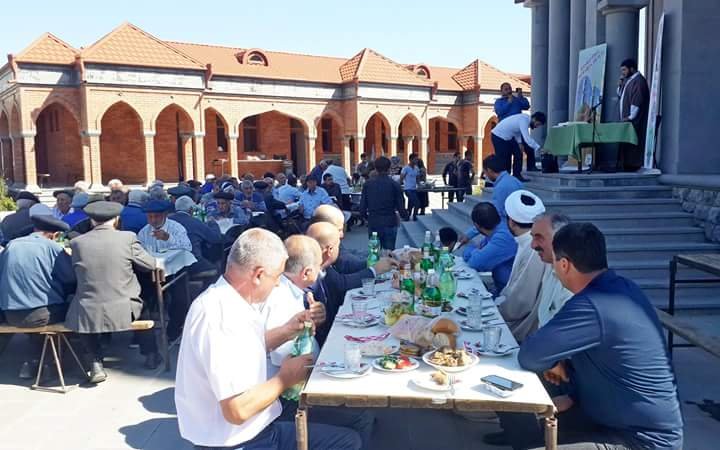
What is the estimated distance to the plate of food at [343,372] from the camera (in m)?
2.70

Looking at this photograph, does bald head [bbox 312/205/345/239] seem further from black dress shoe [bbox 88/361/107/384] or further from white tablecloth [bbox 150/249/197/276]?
black dress shoe [bbox 88/361/107/384]

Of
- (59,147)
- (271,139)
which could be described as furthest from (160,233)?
(271,139)

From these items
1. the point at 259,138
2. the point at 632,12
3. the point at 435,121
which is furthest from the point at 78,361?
the point at 435,121

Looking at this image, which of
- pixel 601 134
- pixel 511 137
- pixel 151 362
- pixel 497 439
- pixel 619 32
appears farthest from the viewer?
pixel 619 32

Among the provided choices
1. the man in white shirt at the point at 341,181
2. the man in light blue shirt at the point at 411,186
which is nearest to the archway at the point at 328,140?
the man in light blue shirt at the point at 411,186

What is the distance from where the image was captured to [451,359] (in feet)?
9.18

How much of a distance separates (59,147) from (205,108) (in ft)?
22.4

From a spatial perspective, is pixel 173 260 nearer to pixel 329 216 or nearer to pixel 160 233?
pixel 160 233

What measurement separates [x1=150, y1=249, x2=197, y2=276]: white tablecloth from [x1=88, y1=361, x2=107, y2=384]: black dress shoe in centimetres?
102

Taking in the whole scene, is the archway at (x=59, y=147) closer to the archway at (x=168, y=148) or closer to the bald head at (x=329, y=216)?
the archway at (x=168, y=148)

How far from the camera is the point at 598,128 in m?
8.91

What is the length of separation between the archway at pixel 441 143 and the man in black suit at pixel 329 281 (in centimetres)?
2891

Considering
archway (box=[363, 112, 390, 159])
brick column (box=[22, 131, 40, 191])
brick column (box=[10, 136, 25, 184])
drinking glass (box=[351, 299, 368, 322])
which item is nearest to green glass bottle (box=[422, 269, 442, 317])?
drinking glass (box=[351, 299, 368, 322])

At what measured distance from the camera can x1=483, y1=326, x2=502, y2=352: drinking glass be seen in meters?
3.03
